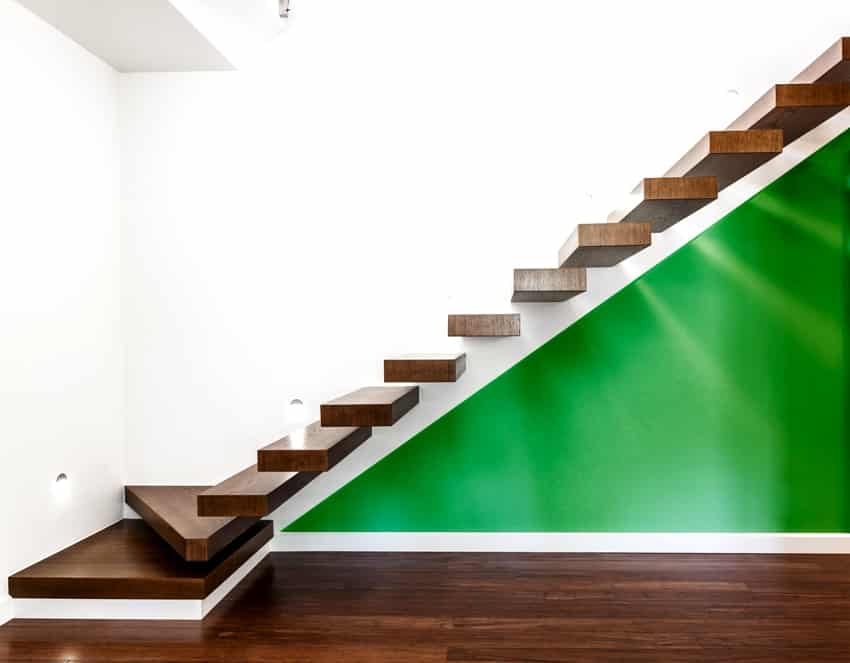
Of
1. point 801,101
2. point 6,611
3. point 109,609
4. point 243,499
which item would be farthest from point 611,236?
point 6,611

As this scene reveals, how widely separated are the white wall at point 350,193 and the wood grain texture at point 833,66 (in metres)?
1.27

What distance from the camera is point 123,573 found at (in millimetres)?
3443

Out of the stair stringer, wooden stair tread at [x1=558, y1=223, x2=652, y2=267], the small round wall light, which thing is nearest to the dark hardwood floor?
the stair stringer

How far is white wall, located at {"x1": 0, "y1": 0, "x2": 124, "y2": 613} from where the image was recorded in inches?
137

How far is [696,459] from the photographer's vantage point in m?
4.26

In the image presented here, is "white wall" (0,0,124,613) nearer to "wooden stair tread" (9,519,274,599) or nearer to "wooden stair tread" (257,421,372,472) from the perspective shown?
"wooden stair tread" (9,519,274,599)

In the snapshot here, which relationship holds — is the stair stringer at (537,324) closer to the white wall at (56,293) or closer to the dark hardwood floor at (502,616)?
the dark hardwood floor at (502,616)

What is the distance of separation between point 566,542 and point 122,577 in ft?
7.00

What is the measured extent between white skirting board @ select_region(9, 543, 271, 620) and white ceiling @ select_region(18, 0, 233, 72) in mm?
2452

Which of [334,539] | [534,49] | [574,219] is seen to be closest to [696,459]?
[574,219]

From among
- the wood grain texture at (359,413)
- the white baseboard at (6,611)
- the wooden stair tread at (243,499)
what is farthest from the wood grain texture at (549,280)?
the white baseboard at (6,611)

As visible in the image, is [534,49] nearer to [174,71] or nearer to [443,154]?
[443,154]

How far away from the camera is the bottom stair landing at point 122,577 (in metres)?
3.37

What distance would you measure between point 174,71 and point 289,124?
66 centimetres
